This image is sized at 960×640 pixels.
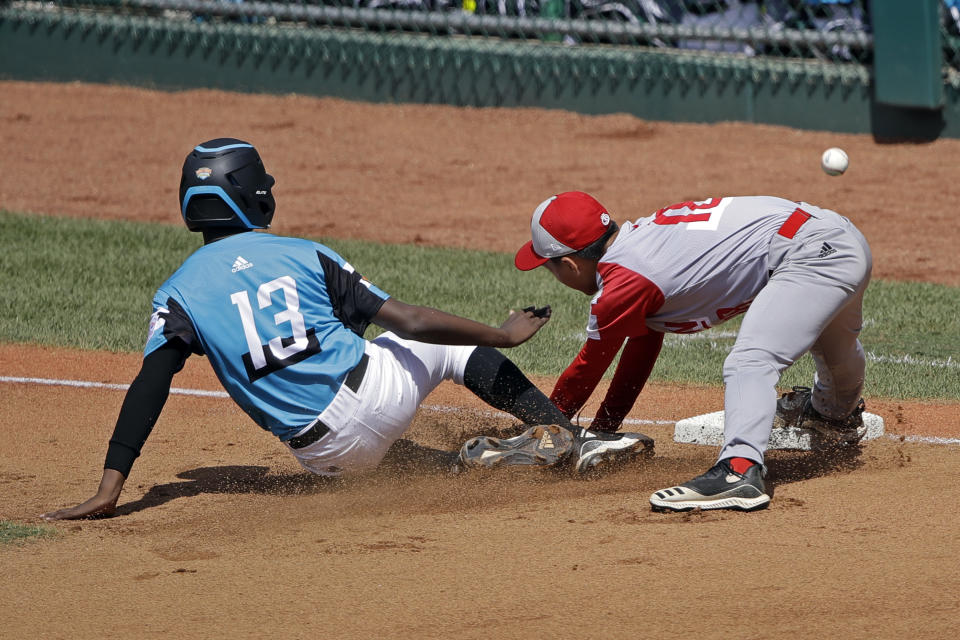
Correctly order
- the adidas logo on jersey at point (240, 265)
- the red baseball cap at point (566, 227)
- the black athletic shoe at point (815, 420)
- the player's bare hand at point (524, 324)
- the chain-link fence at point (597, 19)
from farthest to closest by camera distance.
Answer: the chain-link fence at point (597, 19) → the black athletic shoe at point (815, 420) → the red baseball cap at point (566, 227) → the player's bare hand at point (524, 324) → the adidas logo on jersey at point (240, 265)

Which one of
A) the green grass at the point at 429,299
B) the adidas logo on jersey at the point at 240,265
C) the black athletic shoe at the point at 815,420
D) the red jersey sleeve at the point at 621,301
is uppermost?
the adidas logo on jersey at the point at 240,265

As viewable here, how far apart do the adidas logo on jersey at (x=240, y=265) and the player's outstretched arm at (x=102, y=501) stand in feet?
2.77

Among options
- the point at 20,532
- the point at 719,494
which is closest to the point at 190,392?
the point at 20,532

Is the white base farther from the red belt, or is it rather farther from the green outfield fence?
the green outfield fence

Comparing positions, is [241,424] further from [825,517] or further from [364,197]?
[364,197]

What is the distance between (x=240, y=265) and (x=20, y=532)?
121 centimetres

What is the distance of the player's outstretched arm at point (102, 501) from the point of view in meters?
4.51

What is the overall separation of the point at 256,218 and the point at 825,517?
2288 mm

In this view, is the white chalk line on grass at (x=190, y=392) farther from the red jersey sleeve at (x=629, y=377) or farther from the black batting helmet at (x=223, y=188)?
the black batting helmet at (x=223, y=188)

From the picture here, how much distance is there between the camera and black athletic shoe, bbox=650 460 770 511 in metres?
4.34

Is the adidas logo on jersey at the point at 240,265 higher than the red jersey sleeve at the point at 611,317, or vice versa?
the adidas logo on jersey at the point at 240,265

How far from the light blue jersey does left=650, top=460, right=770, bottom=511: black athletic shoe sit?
48.0 inches

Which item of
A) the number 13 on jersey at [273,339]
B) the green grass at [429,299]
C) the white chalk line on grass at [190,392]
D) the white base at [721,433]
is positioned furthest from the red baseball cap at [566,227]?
the green grass at [429,299]

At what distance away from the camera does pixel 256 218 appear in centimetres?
463
